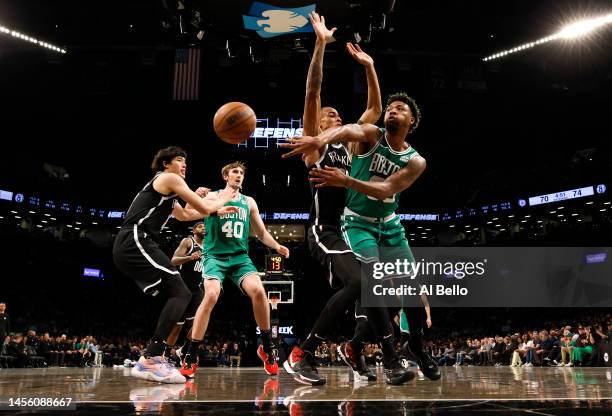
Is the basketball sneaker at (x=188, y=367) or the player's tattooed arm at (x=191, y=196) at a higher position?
the player's tattooed arm at (x=191, y=196)

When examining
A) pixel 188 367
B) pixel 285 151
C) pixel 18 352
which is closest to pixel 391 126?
pixel 188 367

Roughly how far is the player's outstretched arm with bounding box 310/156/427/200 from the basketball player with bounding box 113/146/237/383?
3.64 feet

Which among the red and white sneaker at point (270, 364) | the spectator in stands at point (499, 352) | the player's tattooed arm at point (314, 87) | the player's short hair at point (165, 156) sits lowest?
the spectator in stands at point (499, 352)

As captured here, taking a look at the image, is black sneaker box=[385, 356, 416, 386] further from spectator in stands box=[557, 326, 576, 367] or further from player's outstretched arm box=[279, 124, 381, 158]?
spectator in stands box=[557, 326, 576, 367]

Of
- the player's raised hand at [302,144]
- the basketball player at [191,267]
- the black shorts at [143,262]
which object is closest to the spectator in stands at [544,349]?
the basketball player at [191,267]

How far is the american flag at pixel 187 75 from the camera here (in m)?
14.8

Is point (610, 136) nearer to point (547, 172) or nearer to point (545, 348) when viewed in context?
point (547, 172)

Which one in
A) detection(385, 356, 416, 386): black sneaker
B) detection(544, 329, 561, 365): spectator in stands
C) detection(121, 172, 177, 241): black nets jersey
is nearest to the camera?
detection(385, 356, 416, 386): black sneaker

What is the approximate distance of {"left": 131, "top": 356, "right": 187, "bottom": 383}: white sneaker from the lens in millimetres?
3570

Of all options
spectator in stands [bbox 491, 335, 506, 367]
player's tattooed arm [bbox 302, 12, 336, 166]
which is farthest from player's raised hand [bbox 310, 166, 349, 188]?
spectator in stands [bbox 491, 335, 506, 367]

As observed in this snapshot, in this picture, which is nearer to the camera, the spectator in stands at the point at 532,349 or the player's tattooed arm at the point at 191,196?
the player's tattooed arm at the point at 191,196

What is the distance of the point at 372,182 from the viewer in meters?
3.31

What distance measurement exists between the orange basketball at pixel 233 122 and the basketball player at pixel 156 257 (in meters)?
0.70

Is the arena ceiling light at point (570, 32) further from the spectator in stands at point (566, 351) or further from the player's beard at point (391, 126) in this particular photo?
the player's beard at point (391, 126)
